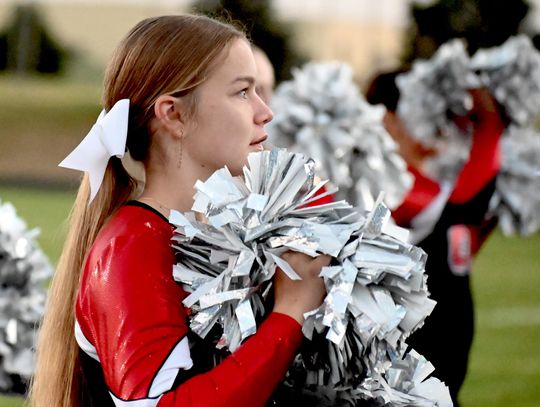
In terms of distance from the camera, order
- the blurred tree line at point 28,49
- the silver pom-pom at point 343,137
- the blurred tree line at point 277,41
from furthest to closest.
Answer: the blurred tree line at point 28,49
the blurred tree line at point 277,41
the silver pom-pom at point 343,137

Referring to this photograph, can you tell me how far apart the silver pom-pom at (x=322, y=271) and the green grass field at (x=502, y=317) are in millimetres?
552

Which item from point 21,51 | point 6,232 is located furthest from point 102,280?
point 21,51

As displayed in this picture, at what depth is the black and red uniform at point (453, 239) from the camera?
3.91 metres

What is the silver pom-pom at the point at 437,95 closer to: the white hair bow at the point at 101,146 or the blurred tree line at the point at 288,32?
the white hair bow at the point at 101,146

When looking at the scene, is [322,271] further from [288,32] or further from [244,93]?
[288,32]

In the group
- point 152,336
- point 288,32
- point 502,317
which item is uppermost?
point 152,336

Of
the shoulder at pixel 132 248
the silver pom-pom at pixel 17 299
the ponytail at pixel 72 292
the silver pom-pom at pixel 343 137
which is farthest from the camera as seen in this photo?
the silver pom-pom at pixel 343 137

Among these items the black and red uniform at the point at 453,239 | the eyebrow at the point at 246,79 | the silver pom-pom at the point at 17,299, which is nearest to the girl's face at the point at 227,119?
the eyebrow at the point at 246,79

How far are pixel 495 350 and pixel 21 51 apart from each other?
24.8 m

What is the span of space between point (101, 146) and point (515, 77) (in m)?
2.91

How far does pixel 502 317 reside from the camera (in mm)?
9711

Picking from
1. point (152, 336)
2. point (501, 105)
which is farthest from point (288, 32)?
point (152, 336)

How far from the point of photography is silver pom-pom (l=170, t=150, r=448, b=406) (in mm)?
1741

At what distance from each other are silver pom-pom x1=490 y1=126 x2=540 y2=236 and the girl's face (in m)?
3.05
